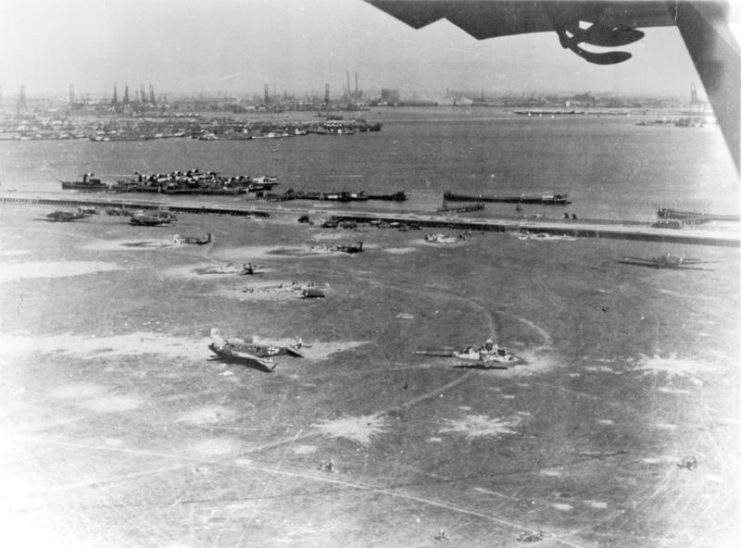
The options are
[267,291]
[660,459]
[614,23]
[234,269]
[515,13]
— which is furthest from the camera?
[234,269]

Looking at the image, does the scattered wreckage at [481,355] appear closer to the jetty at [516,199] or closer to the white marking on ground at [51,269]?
the white marking on ground at [51,269]

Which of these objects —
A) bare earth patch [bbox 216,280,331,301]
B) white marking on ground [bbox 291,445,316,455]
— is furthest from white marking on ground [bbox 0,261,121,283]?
white marking on ground [bbox 291,445,316,455]

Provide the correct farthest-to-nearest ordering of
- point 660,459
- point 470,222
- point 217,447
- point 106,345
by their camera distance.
A: point 470,222
point 106,345
point 217,447
point 660,459

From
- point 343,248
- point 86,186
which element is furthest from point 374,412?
point 86,186

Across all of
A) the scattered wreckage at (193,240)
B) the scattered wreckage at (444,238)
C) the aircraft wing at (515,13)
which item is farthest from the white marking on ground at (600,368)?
the scattered wreckage at (193,240)

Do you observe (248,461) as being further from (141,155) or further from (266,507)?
(141,155)

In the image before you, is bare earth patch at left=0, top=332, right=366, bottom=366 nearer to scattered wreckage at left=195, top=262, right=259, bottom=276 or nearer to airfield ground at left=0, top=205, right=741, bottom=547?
airfield ground at left=0, top=205, right=741, bottom=547

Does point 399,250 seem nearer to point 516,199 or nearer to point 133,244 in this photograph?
point 133,244
